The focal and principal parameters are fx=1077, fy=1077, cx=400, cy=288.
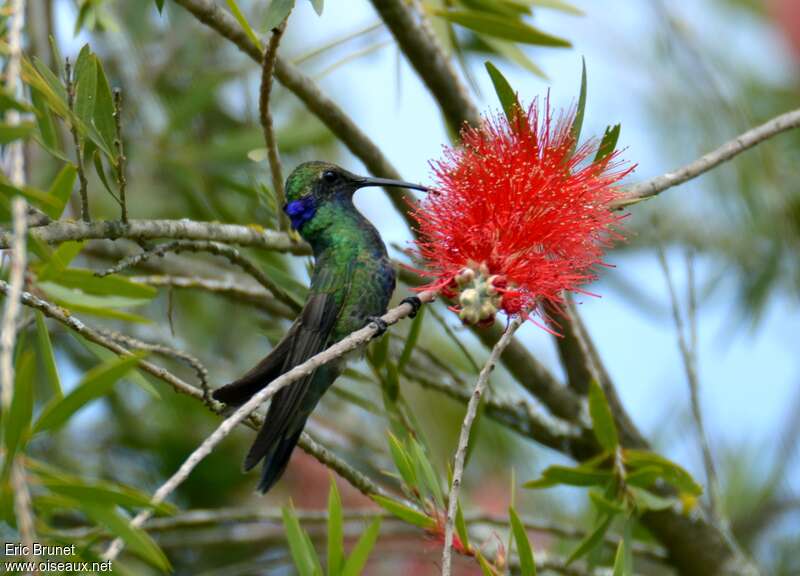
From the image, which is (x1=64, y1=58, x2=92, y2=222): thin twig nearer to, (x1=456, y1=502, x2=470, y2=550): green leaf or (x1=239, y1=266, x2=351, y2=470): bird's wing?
(x1=239, y1=266, x2=351, y2=470): bird's wing

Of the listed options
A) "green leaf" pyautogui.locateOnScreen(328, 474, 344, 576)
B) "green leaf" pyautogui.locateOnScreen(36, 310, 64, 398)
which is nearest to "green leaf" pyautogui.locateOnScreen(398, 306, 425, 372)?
"green leaf" pyautogui.locateOnScreen(328, 474, 344, 576)

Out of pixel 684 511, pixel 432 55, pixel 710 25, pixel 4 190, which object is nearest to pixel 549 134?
pixel 432 55

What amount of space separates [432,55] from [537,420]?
2.88ft

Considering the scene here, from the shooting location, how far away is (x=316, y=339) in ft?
7.00

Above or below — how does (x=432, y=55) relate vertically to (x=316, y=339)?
above

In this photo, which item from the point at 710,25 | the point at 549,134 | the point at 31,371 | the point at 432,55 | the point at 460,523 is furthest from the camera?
the point at 710,25

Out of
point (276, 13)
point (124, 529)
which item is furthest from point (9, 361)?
point (276, 13)

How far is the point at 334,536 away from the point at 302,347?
64cm

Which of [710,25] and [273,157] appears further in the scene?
[710,25]

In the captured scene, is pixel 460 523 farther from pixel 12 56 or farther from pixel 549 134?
pixel 12 56

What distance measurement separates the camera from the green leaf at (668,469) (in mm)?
2062

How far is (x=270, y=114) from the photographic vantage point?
2.07 meters

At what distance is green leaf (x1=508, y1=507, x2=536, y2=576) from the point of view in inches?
60.1

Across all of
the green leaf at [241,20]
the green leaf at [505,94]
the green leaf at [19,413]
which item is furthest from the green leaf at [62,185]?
the green leaf at [505,94]
